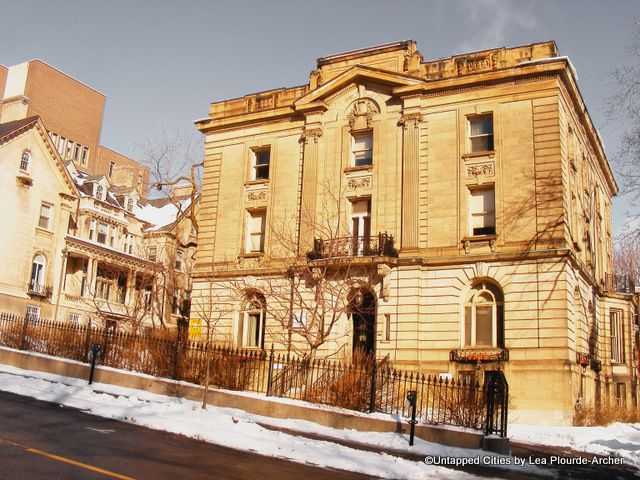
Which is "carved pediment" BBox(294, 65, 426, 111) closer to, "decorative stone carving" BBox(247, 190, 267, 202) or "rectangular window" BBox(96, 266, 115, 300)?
"decorative stone carving" BBox(247, 190, 267, 202)

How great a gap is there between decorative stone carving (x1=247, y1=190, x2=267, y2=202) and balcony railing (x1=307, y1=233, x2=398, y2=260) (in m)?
5.02

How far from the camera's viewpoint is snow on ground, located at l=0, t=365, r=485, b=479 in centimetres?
1306

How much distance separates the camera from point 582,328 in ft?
96.2

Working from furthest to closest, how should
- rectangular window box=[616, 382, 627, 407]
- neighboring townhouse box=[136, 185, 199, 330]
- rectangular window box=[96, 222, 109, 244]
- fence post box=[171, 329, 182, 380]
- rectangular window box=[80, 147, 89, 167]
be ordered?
rectangular window box=[80, 147, 89, 167] < rectangular window box=[96, 222, 109, 244] < neighboring townhouse box=[136, 185, 199, 330] < rectangular window box=[616, 382, 627, 407] < fence post box=[171, 329, 182, 380]

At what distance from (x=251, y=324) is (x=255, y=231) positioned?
16.1 ft

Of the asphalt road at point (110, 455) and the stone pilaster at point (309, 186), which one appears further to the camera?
the stone pilaster at point (309, 186)

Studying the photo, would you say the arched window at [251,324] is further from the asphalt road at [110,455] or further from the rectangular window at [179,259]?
the rectangular window at [179,259]

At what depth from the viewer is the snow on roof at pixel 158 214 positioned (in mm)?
62531

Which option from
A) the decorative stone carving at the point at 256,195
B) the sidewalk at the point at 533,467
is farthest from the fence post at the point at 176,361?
the decorative stone carving at the point at 256,195

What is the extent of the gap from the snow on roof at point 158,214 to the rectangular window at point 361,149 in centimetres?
3174

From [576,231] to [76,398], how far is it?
22.5 m

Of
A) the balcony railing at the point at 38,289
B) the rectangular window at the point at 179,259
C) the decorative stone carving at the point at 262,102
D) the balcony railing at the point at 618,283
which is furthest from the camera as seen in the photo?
the rectangular window at the point at 179,259

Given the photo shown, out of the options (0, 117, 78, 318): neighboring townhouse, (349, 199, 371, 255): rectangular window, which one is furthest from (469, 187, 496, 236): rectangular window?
(0, 117, 78, 318): neighboring townhouse

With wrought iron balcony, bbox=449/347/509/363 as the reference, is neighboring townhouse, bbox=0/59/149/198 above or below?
above
